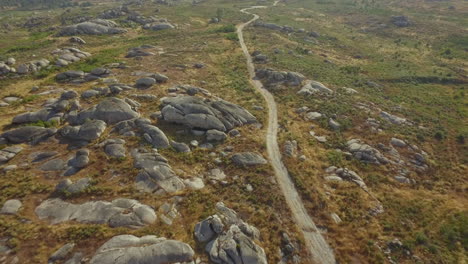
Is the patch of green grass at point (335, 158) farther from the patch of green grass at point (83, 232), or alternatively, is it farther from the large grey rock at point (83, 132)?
the large grey rock at point (83, 132)

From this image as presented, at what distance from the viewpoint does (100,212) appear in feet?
79.6

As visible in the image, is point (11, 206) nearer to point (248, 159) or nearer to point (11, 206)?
point (11, 206)

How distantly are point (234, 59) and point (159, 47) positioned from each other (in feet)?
81.4

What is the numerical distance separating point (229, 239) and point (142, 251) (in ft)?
23.4

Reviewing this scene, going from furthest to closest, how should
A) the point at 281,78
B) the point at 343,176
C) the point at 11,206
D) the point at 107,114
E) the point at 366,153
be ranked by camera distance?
the point at 281,78, the point at 107,114, the point at 366,153, the point at 343,176, the point at 11,206

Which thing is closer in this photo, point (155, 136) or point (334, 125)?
point (155, 136)

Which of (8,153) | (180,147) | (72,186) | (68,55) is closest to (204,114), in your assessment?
(180,147)

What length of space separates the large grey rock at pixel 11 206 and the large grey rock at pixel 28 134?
11162mm

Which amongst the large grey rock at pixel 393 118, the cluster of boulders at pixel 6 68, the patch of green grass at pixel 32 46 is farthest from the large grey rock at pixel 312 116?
the patch of green grass at pixel 32 46

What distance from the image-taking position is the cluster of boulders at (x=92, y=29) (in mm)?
87688

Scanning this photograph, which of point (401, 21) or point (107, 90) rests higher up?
point (107, 90)

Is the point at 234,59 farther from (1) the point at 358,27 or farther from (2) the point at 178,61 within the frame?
Answer: (1) the point at 358,27

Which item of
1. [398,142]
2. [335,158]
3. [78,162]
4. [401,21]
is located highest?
[78,162]

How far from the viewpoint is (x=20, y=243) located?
20969 mm
